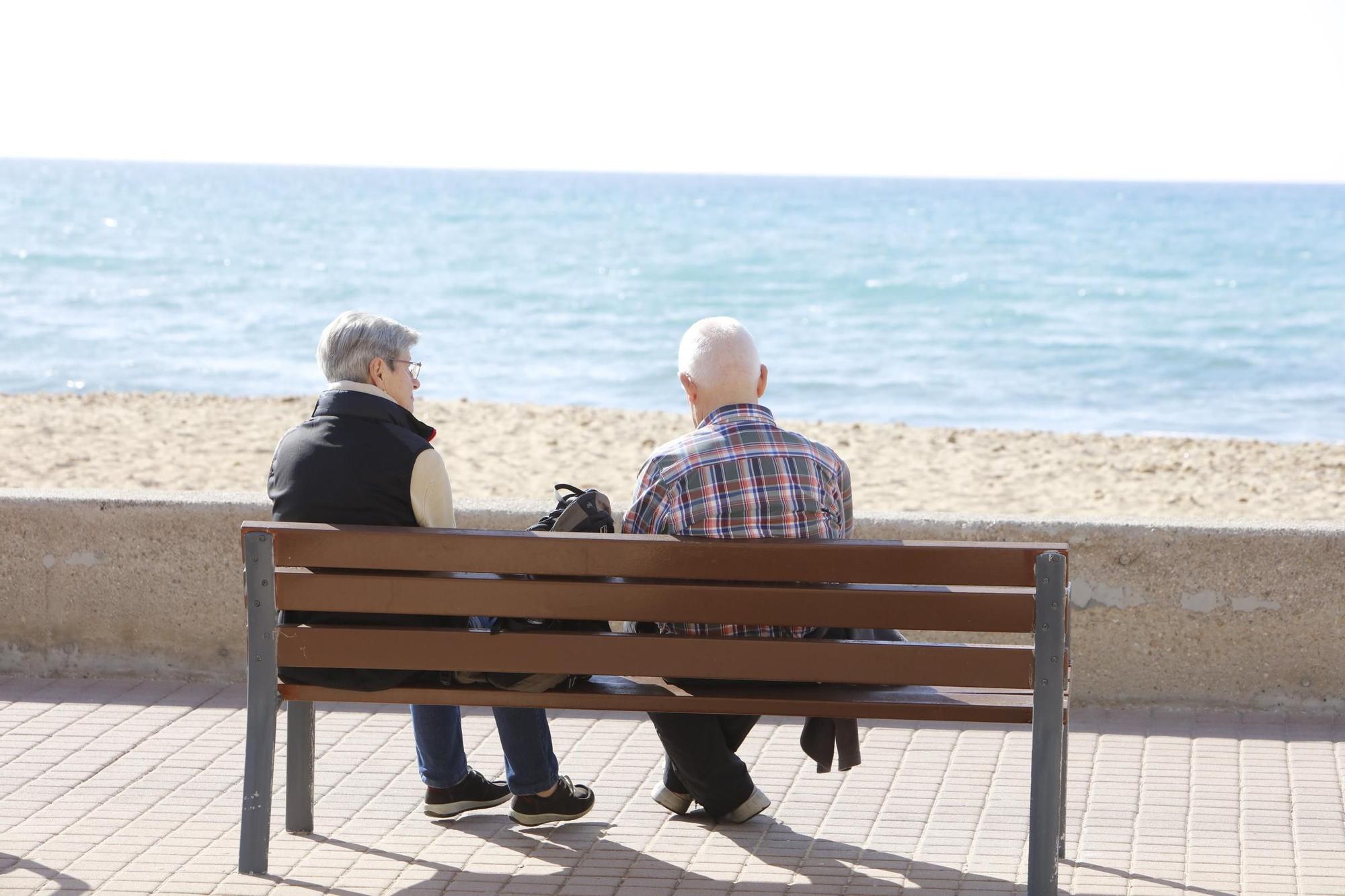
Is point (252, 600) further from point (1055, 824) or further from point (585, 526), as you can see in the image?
point (1055, 824)

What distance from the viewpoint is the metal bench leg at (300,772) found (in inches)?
158

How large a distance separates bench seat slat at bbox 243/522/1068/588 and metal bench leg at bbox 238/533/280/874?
163 mm

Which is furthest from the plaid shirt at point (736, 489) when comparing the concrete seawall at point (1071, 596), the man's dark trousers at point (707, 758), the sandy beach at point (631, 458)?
the sandy beach at point (631, 458)

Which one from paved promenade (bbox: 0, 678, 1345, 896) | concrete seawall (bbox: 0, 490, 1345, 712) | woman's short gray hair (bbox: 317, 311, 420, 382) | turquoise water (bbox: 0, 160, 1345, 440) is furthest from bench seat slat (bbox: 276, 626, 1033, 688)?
turquoise water (bbox: 0, 160, 1345, 440)

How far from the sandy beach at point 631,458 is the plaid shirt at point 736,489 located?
544cm

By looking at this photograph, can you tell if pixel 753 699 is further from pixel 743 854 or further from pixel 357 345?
pixel 357 345

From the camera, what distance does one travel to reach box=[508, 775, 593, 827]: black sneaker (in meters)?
4.03

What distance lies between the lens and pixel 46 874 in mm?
3662

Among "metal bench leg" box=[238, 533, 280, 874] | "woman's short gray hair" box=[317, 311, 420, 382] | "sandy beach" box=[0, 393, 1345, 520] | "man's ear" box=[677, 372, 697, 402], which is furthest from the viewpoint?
"sandy beach" box=[0, 393, 1345, 520]

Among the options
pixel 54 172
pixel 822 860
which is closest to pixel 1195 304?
pixel 822 860

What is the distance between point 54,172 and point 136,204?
83.9 m

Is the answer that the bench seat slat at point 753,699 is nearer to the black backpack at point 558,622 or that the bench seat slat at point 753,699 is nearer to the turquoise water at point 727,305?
the black backpack at point 558,622

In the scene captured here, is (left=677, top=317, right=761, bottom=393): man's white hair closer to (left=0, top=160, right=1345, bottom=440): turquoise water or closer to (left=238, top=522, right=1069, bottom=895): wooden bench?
(left=238, top=522, right=1069, bottom=895): wooden bench

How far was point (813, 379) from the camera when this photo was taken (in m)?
25.2
